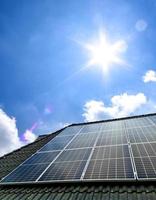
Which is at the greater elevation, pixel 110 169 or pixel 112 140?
pixel 112 140

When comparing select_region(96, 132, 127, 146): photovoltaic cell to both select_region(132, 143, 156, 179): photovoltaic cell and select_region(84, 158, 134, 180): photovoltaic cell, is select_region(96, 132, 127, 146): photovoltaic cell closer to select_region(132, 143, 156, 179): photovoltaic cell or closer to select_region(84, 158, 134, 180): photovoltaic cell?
select_region(132, 143, 156, 179): photovoltaic cell

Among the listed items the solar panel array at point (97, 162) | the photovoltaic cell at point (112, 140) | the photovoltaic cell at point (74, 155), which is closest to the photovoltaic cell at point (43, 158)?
the solar panel array at point (97, 162)

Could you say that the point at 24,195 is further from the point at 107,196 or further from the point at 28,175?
the point at 107,196

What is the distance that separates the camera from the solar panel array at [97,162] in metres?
6.68

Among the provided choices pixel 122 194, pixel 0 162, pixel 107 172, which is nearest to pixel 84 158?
pixel 107 172

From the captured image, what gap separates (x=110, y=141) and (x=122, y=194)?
14.2ft

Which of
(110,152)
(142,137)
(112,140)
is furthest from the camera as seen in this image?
(112,140)

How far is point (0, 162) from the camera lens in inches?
466

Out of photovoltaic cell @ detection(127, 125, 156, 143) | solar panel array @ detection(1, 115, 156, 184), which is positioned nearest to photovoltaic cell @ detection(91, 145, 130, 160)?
solar panel array @ detection(1, 115, 156, 184)

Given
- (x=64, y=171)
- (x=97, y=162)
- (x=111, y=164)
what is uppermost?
(x=97, y=162)

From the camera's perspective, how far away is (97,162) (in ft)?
25.3

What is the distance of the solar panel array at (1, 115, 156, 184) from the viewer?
263 inches

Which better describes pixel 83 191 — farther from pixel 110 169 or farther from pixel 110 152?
pixel 110 152

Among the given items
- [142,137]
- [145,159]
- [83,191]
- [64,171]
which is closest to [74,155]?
[64,171]
